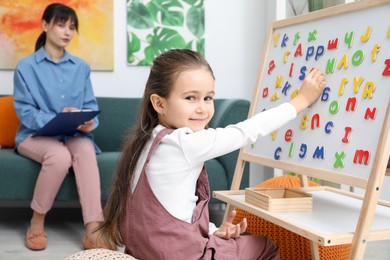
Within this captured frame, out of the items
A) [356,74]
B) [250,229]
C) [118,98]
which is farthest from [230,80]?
[356,74]

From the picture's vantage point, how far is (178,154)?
1429 mm

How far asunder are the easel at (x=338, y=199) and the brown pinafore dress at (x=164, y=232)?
16 centimetres

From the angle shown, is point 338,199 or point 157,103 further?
point 338,199

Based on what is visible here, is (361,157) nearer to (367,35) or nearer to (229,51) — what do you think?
(367,35)

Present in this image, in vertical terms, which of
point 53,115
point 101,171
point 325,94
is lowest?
point 101,171

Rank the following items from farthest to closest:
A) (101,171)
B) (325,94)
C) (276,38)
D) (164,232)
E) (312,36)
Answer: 1. (101,171)
2. (276,38)
3. (312,36)
4. (325,94)
5. (164,232)

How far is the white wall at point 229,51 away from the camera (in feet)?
12.0

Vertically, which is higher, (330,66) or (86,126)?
(330,66)

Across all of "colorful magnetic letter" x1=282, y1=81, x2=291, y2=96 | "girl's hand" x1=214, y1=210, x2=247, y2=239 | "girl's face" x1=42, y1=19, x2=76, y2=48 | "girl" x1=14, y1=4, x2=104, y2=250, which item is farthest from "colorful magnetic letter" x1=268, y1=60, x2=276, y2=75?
"girl's face" x1=42, y1=19, x2=76, y2=48

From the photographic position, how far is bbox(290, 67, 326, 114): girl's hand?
63.7 inches

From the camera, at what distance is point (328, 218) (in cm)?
152

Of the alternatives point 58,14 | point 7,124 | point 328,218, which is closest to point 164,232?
point 328,218

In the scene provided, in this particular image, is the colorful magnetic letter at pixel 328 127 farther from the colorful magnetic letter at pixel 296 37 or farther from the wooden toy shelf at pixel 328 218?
the colorful magnetic letter at pixel 296 37

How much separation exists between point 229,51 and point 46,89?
4.27ft
